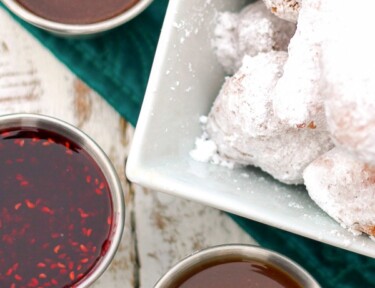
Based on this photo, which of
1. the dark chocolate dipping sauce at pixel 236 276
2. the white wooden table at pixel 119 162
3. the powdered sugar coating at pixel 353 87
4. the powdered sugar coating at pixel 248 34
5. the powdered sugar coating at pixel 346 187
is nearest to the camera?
the powdered sugar coating at pixel 353 87

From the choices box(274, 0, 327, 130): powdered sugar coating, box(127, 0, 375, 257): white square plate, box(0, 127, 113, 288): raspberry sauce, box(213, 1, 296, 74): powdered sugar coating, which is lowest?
box(0, 127, 113, 288): raspberry sauce

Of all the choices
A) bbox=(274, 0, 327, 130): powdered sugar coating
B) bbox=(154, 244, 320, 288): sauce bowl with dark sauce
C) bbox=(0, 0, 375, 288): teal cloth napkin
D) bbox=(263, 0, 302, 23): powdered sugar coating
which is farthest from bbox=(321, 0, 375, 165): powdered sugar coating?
bbox=(0, 0, 375, 288): teal cloth napkin

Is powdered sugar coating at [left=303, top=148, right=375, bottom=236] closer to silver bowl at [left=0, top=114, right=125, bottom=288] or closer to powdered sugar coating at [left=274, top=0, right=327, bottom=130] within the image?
powdered sugar coating at [left=274, top=0, right=327, bottom=130]

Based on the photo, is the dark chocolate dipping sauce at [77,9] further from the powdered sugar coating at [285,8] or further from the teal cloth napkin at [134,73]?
the powdered sugar coating at [285,8]

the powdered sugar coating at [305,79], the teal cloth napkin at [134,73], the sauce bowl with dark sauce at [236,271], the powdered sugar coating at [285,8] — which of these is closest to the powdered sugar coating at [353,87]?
the powdered sugar coating at [305,79]

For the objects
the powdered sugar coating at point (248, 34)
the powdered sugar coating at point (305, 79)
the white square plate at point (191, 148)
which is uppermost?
the powdered sugar coating at point (305, 79)

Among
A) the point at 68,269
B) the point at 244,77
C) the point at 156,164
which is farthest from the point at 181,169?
the point at 68,269

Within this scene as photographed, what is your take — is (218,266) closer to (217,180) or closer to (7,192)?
(217,180)

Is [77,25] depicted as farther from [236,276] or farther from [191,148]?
[236,276]
